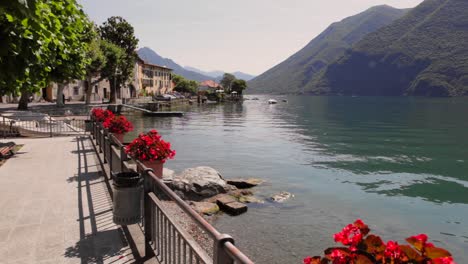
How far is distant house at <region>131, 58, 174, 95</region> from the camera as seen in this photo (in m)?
102

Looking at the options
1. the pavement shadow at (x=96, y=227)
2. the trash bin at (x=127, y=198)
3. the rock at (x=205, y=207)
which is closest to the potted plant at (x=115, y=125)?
the pavement shadow at (x=96, y=227)

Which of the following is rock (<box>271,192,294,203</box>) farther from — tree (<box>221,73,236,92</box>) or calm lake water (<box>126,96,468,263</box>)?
tree (<box>221,73,236,92</box>)

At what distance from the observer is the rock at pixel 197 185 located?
52.3 feet

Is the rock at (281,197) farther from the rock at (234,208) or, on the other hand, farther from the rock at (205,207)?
the rock at (205,207)

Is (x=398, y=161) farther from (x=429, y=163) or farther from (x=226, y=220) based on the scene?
(x=226, y=220)

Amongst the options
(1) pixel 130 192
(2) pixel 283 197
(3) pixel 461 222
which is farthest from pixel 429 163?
(1) pixel 130 192

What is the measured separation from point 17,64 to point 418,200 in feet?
61.2

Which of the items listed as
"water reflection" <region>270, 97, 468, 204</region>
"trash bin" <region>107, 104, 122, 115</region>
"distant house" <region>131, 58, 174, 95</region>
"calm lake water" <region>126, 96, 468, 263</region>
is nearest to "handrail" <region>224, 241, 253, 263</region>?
"calm lake water" <region>126, 96, 468, 263</region>

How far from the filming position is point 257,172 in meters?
23.0

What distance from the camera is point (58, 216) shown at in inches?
323

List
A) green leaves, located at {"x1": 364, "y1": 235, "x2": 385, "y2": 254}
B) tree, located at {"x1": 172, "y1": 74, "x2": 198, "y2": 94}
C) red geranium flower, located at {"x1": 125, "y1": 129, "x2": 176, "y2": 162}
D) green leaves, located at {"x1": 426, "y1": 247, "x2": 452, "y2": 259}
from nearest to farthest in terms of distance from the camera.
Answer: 1. green leaves, located at {"x1": 426, "y1": 247, "x2": 452, "y2": 259}
2. green leaves, located at {"x1": 364, "y1": 235, "x2": 385, "y2": 254}
3. red geranium flower, located at {"x1": 125, "y1": 129, "x2": 176, "y2": 162}
4. tree, located at {"x1": 172, "y1": 74, "x2": 198, "y2": 94}

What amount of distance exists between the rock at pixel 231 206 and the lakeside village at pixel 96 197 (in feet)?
0.15

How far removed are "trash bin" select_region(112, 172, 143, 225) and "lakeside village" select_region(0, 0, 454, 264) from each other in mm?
19

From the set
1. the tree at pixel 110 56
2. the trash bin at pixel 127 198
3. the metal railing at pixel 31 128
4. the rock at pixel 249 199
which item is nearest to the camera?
the trash bin at pixel 127 198
